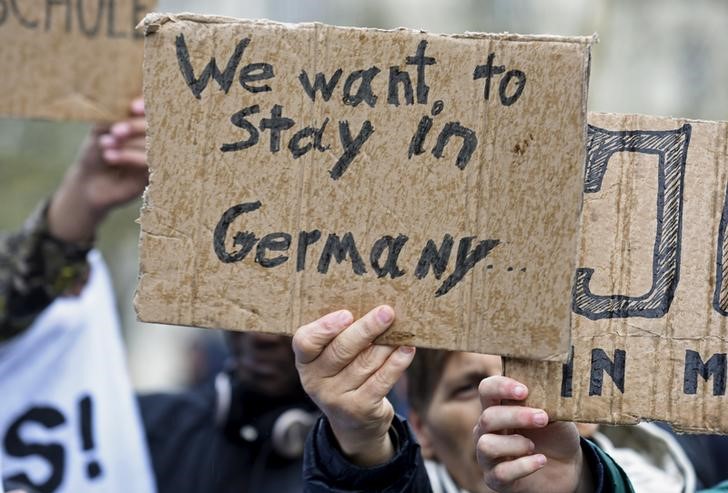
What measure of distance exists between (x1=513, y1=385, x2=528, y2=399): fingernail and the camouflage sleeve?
160 centimetres

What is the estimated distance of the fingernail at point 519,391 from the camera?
1.64 meters

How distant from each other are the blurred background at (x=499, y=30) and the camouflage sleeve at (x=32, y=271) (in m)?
10.5

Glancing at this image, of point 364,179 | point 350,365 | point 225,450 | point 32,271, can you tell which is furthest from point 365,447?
point 225,450

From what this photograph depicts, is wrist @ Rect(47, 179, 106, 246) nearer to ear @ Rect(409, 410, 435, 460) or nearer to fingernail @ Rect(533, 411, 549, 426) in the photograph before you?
ear @ Rect(409, 410, 435, 460)

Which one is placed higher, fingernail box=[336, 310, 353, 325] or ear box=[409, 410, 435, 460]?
fingernail box=[336, 310, 353, 325]

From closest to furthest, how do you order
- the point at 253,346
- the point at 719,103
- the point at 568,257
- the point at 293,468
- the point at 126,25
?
1. the point at 568,257
2. the point at 126,25
3. the point at 293,468
4. the point at 253,346
5. the point at 719,103

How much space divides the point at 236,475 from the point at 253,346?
0.38 metres

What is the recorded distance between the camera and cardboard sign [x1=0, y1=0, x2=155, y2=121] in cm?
254

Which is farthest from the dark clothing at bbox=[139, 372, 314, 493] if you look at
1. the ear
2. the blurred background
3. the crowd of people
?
the blurred background

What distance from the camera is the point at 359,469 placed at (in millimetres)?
1842

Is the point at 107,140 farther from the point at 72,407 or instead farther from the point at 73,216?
the point at 72,407

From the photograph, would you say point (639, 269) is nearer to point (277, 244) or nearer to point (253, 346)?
point (277, 244)

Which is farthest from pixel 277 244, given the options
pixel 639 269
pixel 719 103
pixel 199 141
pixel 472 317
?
pixel 719 103

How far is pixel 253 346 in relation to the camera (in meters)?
3.32
